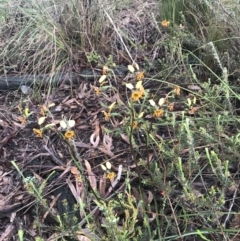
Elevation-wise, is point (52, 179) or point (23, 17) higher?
point (23, 17)

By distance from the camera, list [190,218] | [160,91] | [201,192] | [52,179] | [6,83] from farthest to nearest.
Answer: [6,83] < [160,91] < [52,179] < [201,192] < [190,218]

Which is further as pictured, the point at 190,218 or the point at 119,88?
the point at 119,88

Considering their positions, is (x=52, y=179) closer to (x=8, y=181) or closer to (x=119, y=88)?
(x=8, y=181)

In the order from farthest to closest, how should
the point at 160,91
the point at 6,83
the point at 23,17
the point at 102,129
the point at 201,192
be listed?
the point at 23,17 < the point at 6,83 < the point at 160,91 < the point at 102,129 < the point at 201,192

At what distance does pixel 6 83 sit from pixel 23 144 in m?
0.57

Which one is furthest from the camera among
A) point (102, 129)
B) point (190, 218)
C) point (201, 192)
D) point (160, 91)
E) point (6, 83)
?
point (6, 83)

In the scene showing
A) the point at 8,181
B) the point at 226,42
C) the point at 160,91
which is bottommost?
the point at 8,181

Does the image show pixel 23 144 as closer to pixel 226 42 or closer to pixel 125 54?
pixel 125 54

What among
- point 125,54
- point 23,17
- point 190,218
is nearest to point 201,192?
point 190,218

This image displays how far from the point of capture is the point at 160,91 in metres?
2.34

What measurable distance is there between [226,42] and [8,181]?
126cm

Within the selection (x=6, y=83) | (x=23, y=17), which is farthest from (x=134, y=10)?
(x=6, y=83)

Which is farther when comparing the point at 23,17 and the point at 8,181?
the point at 23,17

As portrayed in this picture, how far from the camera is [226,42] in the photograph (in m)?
2.40
